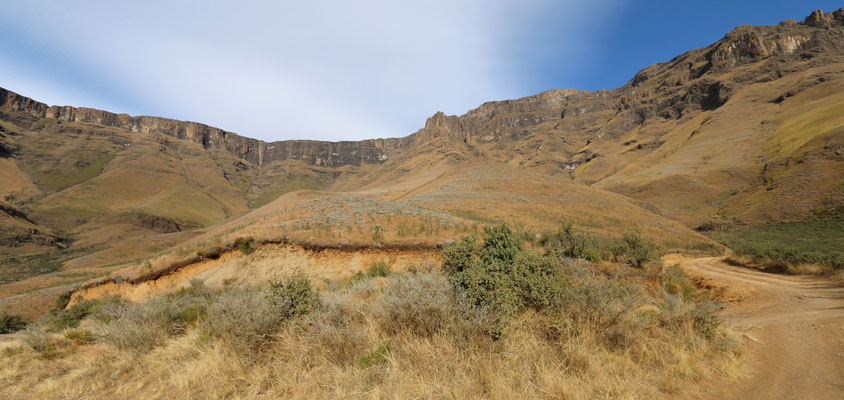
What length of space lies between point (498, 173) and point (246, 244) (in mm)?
41869

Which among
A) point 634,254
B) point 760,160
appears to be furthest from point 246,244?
point 760,160

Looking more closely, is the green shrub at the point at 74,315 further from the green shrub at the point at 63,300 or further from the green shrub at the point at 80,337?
the green shrub at the point at 63,300

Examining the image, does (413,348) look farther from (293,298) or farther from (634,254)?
(634,254)

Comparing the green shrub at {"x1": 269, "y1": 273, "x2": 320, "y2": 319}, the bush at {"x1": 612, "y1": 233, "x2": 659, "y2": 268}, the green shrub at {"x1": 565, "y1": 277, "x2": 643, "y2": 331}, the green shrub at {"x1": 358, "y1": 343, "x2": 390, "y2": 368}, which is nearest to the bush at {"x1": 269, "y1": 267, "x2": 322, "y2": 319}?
the green shrub at {"x1": 269, "y1": 273, "x2": 320, "y2": 319}

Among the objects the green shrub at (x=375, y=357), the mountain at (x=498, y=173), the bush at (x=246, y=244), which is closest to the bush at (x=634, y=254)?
the mountain at (x=498, y=173)

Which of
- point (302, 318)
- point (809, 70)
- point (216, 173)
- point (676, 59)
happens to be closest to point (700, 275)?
point (302, 318)

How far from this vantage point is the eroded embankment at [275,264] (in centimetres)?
1239

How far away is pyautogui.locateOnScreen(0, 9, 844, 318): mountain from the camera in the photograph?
2916 centimetres

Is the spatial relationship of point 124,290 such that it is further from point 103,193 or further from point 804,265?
point 103,193

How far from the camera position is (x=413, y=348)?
4.08 meters

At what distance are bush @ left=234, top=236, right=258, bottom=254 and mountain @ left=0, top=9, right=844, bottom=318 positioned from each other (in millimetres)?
554

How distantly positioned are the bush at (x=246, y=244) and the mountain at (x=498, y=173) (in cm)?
55

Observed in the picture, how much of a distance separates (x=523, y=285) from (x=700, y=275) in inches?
615

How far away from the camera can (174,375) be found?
421 centimetres
